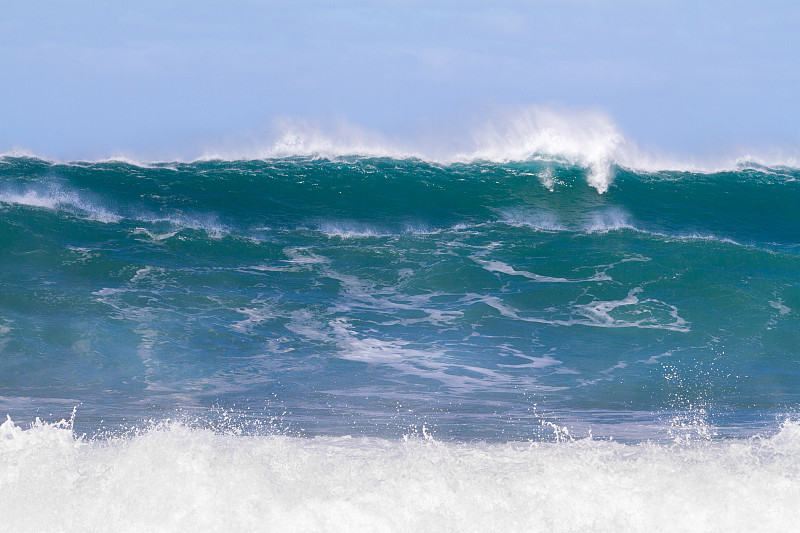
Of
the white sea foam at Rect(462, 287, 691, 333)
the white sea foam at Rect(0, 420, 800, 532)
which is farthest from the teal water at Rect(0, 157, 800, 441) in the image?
the white sea foam at Rect(0, 420, 800, 532)

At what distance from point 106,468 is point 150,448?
0.99 ft

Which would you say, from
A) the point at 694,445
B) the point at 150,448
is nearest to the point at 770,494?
the point at 694,445

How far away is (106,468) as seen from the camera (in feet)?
14.6

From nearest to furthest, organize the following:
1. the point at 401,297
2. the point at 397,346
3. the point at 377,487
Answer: the point at 377,487 < the point at 397,346 < the point at 401,297

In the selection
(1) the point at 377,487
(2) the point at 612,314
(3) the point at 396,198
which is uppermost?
(3) the point at 396,198

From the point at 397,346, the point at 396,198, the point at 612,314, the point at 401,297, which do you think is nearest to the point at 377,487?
the point at 397,346

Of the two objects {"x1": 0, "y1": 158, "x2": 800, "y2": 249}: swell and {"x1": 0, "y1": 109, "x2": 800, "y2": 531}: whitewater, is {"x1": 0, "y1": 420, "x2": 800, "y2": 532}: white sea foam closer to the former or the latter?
{"x1": 0, "y1": 109, "x2": 800, "y2": 531}: whitewater

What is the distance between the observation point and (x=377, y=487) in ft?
14.0

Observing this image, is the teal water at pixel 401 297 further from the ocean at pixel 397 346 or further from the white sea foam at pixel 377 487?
the white sea foam at pixel 377 487

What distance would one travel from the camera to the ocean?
4227 millimetres

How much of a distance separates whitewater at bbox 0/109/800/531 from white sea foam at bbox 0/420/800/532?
0.02 metres

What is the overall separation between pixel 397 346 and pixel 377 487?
16.1 feet

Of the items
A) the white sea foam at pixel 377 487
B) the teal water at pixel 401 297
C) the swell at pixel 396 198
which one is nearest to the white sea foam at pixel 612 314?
the teal water at pixel 401 297

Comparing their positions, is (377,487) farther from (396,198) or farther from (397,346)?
(396,198)
